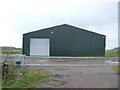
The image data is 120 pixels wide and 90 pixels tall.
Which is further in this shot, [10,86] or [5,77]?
[5,77]

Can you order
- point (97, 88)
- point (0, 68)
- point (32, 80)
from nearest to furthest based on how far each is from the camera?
point (97, 88) → point (32, 80) → point (0, 68)

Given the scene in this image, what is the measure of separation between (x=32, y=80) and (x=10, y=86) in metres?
1.10

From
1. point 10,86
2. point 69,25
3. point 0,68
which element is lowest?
→ point 10,86

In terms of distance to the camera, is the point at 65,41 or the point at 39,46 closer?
the point at 65,41

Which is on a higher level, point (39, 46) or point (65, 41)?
point (65, 41)

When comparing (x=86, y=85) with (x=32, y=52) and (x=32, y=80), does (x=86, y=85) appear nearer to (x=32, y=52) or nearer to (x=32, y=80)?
(x=32, y=80)

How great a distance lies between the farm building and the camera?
1003 inches

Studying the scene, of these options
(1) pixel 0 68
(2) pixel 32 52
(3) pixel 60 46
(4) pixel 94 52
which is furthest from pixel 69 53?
(1) pixel 0 68

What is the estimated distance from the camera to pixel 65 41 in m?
25.5

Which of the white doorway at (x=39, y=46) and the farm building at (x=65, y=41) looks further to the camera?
the white doorway at (x=39, y=46)

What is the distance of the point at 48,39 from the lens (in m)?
25.9

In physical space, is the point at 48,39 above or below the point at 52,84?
above

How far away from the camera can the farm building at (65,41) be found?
83.6 ft

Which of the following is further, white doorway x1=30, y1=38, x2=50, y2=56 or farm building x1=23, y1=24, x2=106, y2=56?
white doorway x1=30, y1=38, x2=50, y2=56
